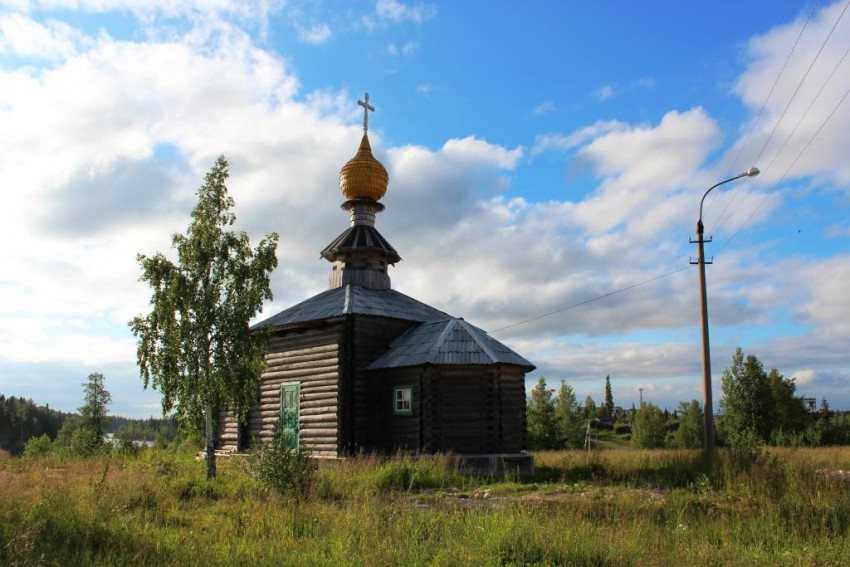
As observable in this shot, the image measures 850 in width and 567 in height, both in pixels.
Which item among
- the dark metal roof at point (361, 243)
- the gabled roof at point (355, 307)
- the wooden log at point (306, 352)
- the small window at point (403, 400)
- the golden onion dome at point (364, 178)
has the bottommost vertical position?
the small window at point (403, 400)

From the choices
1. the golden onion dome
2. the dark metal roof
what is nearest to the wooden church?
the dark metal roof

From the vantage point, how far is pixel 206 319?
1483 centimetres

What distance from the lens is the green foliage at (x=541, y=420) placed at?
4153 cm

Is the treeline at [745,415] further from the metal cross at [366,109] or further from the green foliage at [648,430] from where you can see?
the metal cross at [366,109]

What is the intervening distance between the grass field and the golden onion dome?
1451 centimetres

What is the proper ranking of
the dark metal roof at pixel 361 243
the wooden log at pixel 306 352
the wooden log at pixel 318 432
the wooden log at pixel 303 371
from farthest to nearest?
the dark metal roof at pixel 361 243 < the wooden log at pixel 306 352 < the wooden log at pixel 303 371 < the wooden log at pixel 318 432

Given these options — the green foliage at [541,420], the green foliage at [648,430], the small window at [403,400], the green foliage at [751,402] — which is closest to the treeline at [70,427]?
the small window at [403,400]

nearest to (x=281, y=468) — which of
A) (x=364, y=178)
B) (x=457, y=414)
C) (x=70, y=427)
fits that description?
(x=457, y=414)

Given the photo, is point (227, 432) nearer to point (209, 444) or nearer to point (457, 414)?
point (209, 444)

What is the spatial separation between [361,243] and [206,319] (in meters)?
10.5

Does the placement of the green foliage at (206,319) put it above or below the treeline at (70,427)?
above

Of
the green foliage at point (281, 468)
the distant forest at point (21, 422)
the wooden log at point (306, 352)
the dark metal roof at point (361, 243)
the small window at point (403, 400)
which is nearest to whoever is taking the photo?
the green foliage at point (281, 468)

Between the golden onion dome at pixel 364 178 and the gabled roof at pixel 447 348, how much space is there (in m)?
6.95

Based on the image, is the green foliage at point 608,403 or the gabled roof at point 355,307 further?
the green foliage at point 608,403
